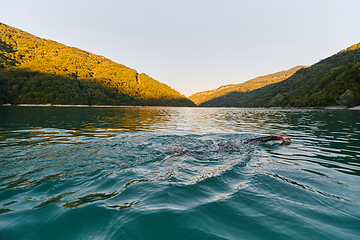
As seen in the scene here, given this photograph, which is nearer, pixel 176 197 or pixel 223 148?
pixel 176 197

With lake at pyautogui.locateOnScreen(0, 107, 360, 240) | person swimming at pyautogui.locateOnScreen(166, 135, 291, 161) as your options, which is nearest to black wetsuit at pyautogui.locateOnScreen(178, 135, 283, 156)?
person swimming at pyautogui.locateOnScreen(166, 135, 291, 161)

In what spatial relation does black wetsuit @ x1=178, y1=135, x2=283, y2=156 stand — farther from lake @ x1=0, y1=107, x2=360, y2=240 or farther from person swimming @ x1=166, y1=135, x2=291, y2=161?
lake @ x1=0, y1=107, x2=360, y2=240

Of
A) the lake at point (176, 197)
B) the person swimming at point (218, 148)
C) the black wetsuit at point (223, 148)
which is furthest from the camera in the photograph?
the black wetsuit at point (223, 148)

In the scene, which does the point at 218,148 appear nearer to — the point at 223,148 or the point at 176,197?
the point at 223,148

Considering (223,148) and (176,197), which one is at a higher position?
(176,197)

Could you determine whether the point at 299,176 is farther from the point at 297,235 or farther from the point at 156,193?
the point at 156,193

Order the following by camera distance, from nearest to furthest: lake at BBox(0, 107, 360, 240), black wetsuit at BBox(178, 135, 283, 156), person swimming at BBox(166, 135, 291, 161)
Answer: lake at BBox(0, 107, 360, 240) → person swimming at BBox(166, 135, 291, 161) → black wetsuit at BBox(178, 135, 283, 156)

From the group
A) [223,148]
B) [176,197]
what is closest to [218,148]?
[223,148]

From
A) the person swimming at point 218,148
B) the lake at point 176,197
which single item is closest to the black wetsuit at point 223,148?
the person swimming at point 218,148

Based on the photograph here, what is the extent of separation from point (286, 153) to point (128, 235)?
9353mm

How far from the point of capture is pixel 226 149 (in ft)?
31.4

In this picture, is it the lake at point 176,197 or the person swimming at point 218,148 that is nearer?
the lake at point 176,197

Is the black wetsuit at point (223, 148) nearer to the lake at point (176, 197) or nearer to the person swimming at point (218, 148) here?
the person swimming at point (218, 148)

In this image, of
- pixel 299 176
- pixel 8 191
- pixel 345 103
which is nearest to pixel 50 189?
pixel 8 191
